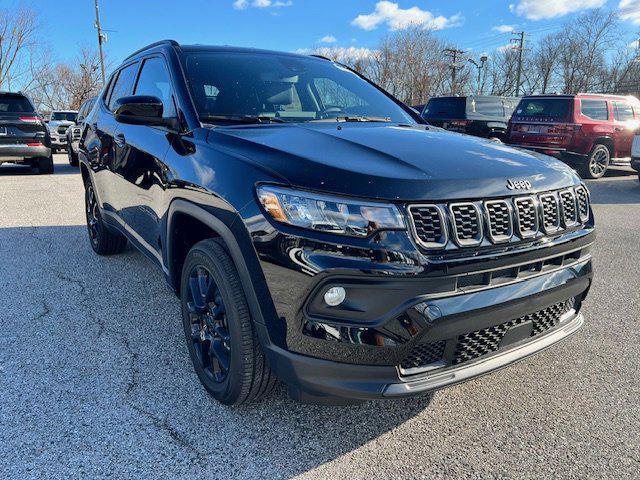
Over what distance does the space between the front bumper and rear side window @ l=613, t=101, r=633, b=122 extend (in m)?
13.4

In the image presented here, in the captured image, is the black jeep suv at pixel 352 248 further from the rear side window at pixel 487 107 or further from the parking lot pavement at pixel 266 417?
the rear side window at pixel 487 107

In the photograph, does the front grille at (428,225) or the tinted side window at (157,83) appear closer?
the front grille at (428,225)

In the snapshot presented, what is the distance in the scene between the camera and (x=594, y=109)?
11.6 metres

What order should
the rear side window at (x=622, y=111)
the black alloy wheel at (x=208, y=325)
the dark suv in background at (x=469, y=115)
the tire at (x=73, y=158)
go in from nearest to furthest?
the black alloy wheel at (x=208, y=325)
the rear side window at (x=622, y=111)
the dark suv in background at (x=469, y=115)
the tire at (x=73, y=158)

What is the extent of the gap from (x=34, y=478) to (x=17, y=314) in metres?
1.92

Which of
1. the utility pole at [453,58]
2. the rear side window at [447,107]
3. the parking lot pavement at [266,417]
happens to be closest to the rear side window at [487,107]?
the rear side window at [447,107]

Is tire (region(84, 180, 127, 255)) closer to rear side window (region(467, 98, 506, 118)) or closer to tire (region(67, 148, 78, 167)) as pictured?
tire (region(67, 148, 78, 167))

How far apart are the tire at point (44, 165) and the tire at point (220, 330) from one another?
11.0 m

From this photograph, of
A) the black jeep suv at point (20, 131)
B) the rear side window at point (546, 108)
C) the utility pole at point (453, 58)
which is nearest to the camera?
the black jeep suv at point (20, 131)

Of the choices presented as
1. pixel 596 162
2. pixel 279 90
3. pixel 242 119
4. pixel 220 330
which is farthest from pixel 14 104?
pixel 596 162

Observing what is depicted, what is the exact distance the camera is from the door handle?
3613mm

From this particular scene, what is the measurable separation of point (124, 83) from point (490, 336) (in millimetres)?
3574

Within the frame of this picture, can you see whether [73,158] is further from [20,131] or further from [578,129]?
[578,129]

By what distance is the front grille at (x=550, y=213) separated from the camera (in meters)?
2.13
